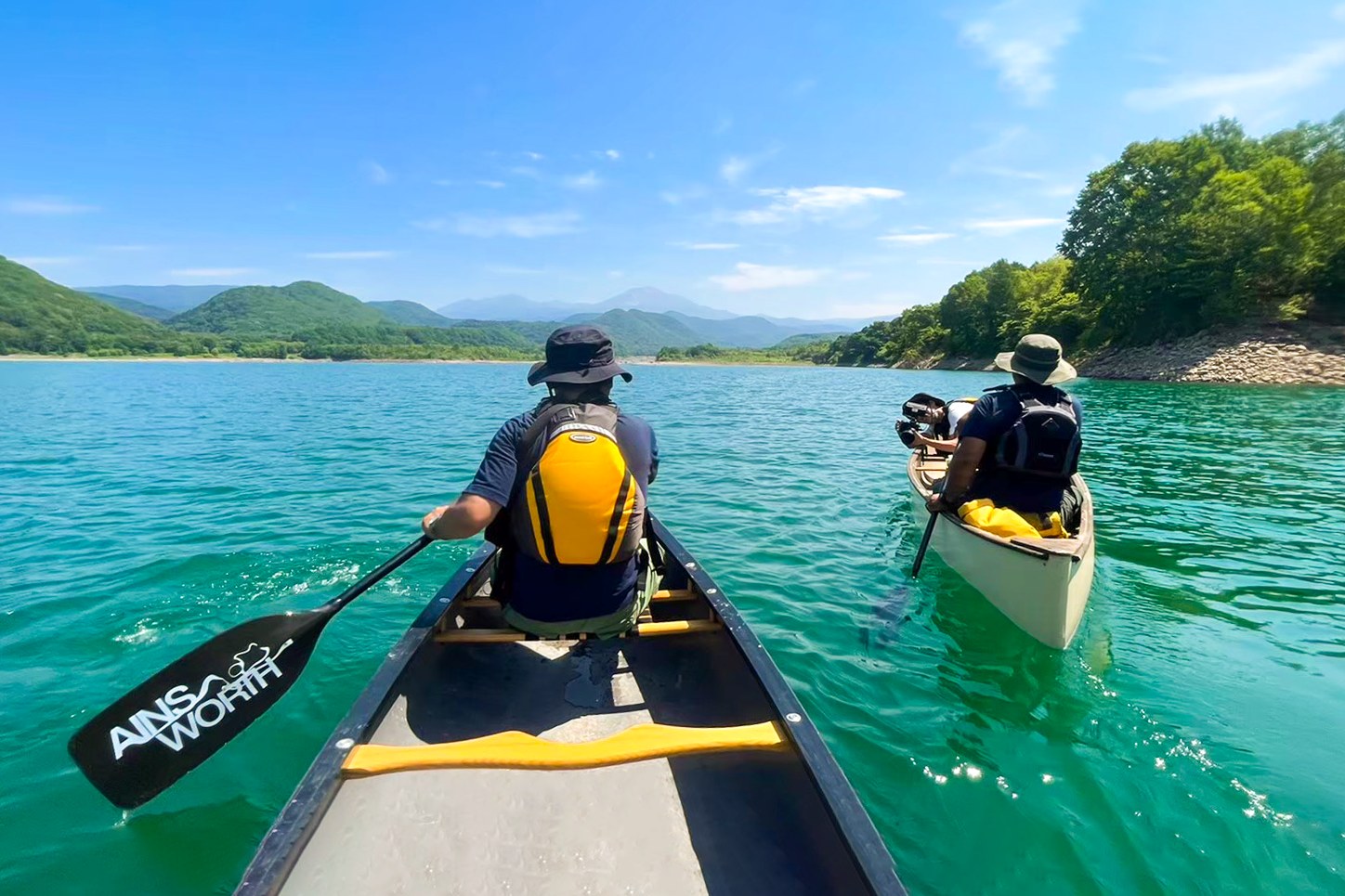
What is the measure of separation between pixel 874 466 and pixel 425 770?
1458cm

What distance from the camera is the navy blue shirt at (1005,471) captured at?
615 centimetres

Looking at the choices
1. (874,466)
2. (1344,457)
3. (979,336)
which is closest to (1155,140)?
(979,336)

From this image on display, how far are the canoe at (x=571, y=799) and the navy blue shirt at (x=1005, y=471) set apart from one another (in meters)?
3.74

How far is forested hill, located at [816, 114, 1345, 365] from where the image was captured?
1779 inches

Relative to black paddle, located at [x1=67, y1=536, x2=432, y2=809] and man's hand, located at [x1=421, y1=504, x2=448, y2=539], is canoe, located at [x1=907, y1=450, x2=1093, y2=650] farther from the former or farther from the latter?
black paddle, located at [x1=67, y1=536, x2=432, y2=809]

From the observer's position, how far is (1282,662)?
581 cm

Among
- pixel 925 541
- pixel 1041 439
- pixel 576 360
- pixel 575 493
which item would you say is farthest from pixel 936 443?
pixel 575 493

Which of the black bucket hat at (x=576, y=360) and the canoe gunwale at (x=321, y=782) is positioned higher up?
the black bucket hat at (x=576, y=360)

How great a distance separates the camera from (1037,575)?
18.3ft

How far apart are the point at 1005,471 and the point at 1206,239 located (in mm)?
58908

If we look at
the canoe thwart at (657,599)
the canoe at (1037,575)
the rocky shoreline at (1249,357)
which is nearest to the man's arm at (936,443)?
the canoe at (1037,575)

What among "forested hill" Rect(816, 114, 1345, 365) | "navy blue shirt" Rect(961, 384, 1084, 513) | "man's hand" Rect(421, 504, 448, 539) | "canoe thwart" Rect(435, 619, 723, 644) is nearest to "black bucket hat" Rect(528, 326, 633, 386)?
"man's hand" Rect(421, 504, 448, 539)

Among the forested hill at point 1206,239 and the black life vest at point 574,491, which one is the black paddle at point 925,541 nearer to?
the black life vest at point 574,491

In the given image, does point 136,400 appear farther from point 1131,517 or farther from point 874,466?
point 1131,517
